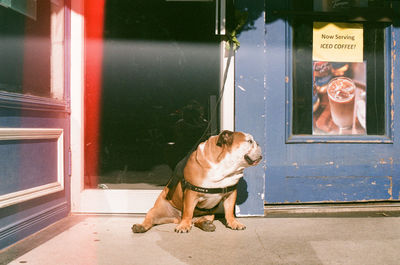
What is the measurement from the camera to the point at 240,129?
153 inches

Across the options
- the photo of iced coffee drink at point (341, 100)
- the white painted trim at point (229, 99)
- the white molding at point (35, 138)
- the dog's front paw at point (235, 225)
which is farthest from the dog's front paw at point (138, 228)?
the photo of iced coffee drink at point (341, 100)

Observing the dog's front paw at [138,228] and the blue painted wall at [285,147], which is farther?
the blue painted wall at [285,147]

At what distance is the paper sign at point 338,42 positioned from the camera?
4086mm

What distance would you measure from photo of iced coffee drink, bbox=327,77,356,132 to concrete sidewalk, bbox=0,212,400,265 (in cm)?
106

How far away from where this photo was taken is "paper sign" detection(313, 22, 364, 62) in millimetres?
4086

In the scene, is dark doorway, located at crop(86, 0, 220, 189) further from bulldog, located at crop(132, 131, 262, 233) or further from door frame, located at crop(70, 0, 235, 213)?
bulldog, located at crop(132, 131, 262, 233)

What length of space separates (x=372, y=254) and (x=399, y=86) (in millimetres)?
2168

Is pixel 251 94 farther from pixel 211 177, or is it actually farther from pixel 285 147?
pixel 211 177

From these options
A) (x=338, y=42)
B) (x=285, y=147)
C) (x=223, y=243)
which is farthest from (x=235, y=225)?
(x=338, y=42)

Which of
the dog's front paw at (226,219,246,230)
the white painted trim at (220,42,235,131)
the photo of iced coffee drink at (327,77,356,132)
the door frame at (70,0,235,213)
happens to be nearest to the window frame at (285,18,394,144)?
the photo of iced coffee drink at (327,77,356,132)

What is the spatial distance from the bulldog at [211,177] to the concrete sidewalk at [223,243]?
4.0 inches

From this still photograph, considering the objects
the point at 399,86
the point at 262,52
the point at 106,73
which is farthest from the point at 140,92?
the point at 399,86

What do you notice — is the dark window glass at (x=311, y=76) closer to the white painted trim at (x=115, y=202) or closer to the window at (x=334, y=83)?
the window at (x=334, y=83)

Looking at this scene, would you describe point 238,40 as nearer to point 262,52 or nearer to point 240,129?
point 262,52
